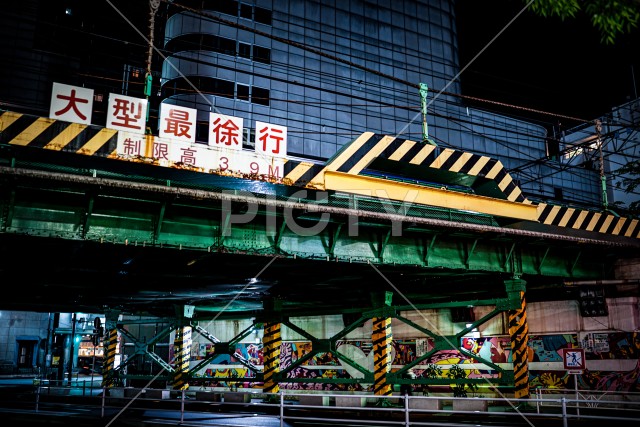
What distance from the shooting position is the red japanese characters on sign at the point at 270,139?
12.5 metres

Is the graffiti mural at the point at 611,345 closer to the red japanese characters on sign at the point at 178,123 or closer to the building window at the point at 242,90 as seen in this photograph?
the red japanese characters on sign at the point at 178,123

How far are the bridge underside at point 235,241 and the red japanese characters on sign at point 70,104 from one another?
0.85 m

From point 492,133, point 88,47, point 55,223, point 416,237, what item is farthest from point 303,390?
point 88,47

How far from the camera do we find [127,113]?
11391mm

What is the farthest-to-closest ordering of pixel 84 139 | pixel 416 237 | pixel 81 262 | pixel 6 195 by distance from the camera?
pixel 416 237 → pixel 81 262 → pixel 6 195 → pixel 84 139

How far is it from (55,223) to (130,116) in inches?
129

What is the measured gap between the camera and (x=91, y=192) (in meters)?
12.1

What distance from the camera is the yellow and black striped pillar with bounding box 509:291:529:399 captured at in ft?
59.3

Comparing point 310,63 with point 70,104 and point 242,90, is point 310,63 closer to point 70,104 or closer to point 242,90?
point 242,90

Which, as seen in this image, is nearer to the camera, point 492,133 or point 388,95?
point 388,95

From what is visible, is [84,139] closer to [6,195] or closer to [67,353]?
[6,195]

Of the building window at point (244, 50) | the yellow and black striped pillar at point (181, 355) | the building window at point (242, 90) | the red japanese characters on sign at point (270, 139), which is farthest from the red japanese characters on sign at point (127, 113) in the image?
the building window at point (244, 50)

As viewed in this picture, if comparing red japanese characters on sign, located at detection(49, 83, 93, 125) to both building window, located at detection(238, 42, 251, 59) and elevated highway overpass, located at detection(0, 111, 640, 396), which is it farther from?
building window, located at detection(238, 42, 251, 59)

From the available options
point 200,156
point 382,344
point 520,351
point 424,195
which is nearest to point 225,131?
point 200,156
